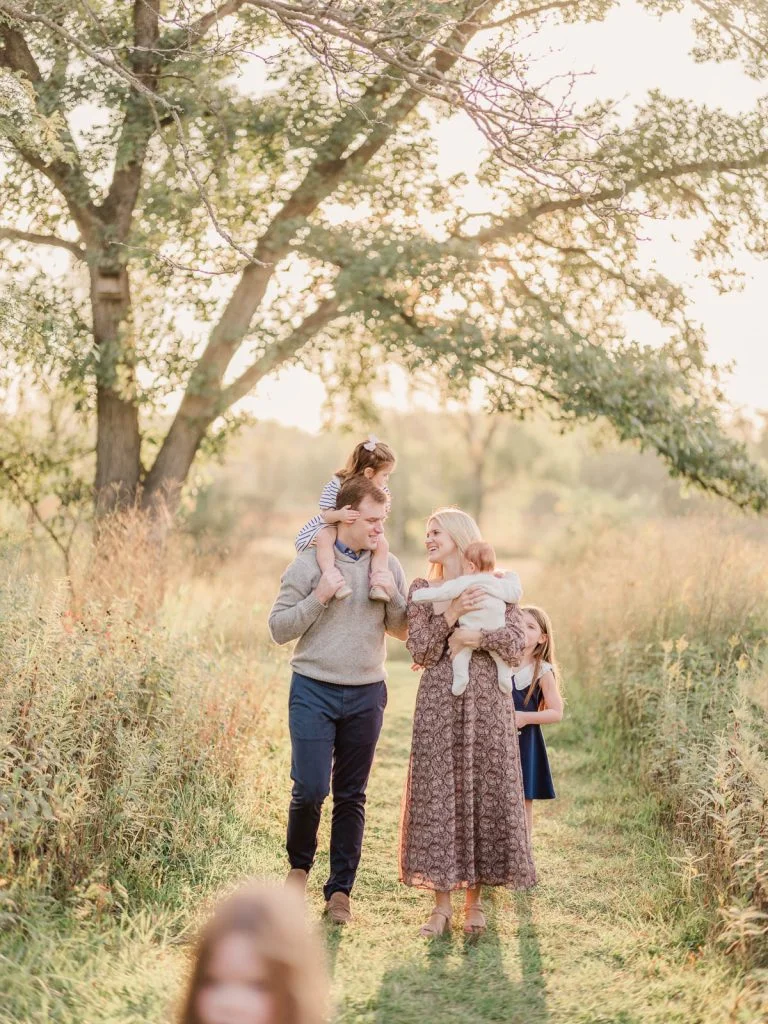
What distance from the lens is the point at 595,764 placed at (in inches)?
300

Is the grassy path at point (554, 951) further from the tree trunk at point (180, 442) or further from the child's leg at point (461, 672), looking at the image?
the tree trunk at point (180, 442)

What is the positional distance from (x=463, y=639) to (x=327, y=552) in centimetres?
71

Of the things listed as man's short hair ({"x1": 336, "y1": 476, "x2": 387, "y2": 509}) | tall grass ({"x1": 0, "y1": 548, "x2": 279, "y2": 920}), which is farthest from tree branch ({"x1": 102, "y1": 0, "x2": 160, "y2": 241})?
man's short hair ({"x1": 336, "y1": 476, "x2": 387, "y2": 509})

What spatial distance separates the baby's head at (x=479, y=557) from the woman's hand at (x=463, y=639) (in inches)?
11.0

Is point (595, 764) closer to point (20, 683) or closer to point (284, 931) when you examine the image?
point (20, 683)

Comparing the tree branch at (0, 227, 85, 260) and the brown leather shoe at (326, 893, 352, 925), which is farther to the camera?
the tree branch at (0, 227, 85, 260)

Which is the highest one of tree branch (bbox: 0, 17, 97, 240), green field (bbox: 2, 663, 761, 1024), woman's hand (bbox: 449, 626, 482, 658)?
tree branch (bbox: 0, 17, 97, 240)

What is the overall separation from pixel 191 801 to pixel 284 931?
3.77 metres

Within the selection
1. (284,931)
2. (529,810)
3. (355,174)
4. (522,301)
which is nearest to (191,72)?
(355,174)

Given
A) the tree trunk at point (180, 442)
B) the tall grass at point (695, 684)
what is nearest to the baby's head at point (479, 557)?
the tall grass at point (695, 684)

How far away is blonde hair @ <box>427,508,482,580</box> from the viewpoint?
15.6 ft

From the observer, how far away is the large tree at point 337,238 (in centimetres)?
894

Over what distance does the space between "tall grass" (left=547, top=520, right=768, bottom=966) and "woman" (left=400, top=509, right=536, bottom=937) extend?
773mm

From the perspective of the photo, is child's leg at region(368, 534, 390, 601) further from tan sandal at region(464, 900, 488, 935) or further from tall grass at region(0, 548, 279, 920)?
tan sandal at region(464, 900, 488, 935)
